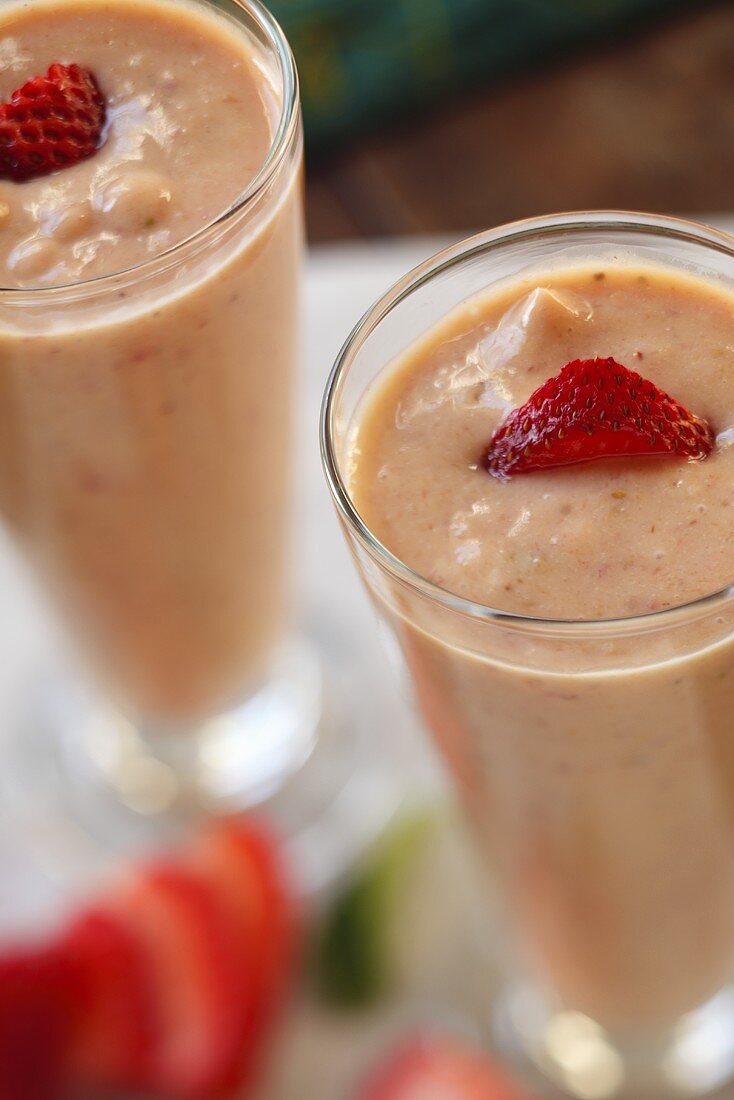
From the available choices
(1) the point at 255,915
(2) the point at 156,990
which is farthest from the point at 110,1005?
(1) the point at 255,915

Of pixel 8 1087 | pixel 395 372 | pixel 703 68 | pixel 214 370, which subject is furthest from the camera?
pixel 703 68

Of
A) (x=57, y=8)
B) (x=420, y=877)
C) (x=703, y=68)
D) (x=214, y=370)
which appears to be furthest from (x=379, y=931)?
(x=703, y=68)

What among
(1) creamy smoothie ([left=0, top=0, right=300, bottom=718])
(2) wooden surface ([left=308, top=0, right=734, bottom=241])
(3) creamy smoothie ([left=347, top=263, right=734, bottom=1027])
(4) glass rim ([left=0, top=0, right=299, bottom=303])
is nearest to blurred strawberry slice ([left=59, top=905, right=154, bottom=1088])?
(1) creamy smoothie ([left=0, top=0, right=300, bottom=718])

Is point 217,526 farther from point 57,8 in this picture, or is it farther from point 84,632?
point 57,8

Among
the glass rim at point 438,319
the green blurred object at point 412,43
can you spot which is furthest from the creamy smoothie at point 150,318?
the green blurred object at point 412,43

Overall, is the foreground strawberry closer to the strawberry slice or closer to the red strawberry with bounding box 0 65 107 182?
the strawberry slice

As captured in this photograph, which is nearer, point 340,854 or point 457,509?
point 457,509
